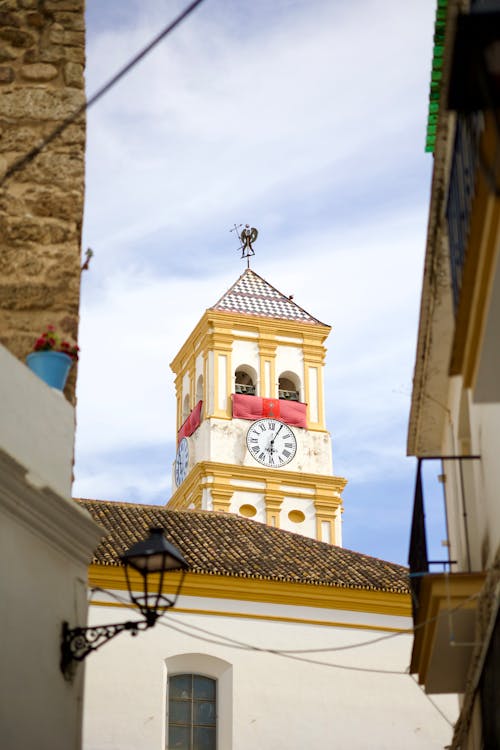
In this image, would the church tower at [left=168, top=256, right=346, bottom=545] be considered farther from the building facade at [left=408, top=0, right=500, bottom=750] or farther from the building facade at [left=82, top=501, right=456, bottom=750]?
the building facade at [left=408, top=0, right=500, bottom=750]

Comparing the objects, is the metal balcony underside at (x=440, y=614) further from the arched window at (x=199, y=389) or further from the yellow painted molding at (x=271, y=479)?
the arched window at (x=199, y=389)

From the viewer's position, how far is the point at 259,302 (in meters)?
45.5

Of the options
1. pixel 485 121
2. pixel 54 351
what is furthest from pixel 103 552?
pixel 485 121

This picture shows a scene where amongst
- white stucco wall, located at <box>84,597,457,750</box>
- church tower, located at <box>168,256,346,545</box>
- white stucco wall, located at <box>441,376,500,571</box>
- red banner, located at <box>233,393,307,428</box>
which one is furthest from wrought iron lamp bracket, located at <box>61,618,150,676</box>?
red banner, located at <box>233,393,307,428</box>

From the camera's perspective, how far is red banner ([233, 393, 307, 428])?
4275 centimetres

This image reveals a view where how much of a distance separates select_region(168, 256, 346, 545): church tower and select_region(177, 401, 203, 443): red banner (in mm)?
46

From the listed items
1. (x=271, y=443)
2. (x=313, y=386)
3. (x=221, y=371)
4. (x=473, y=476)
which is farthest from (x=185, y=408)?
(x=473, y=476)

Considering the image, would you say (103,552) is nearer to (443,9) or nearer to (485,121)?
(443,9)

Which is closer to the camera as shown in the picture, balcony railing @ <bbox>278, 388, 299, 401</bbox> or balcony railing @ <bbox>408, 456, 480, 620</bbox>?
balcony railing @ <bbox>408, 456, 480, 620</bbox>

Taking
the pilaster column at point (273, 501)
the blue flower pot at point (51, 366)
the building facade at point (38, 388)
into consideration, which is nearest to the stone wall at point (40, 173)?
the building facade at point (38, 388)

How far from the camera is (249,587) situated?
18.1m

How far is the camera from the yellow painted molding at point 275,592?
17.5 m

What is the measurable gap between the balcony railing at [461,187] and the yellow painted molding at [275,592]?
11.8 metres

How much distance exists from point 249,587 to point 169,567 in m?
10.2
